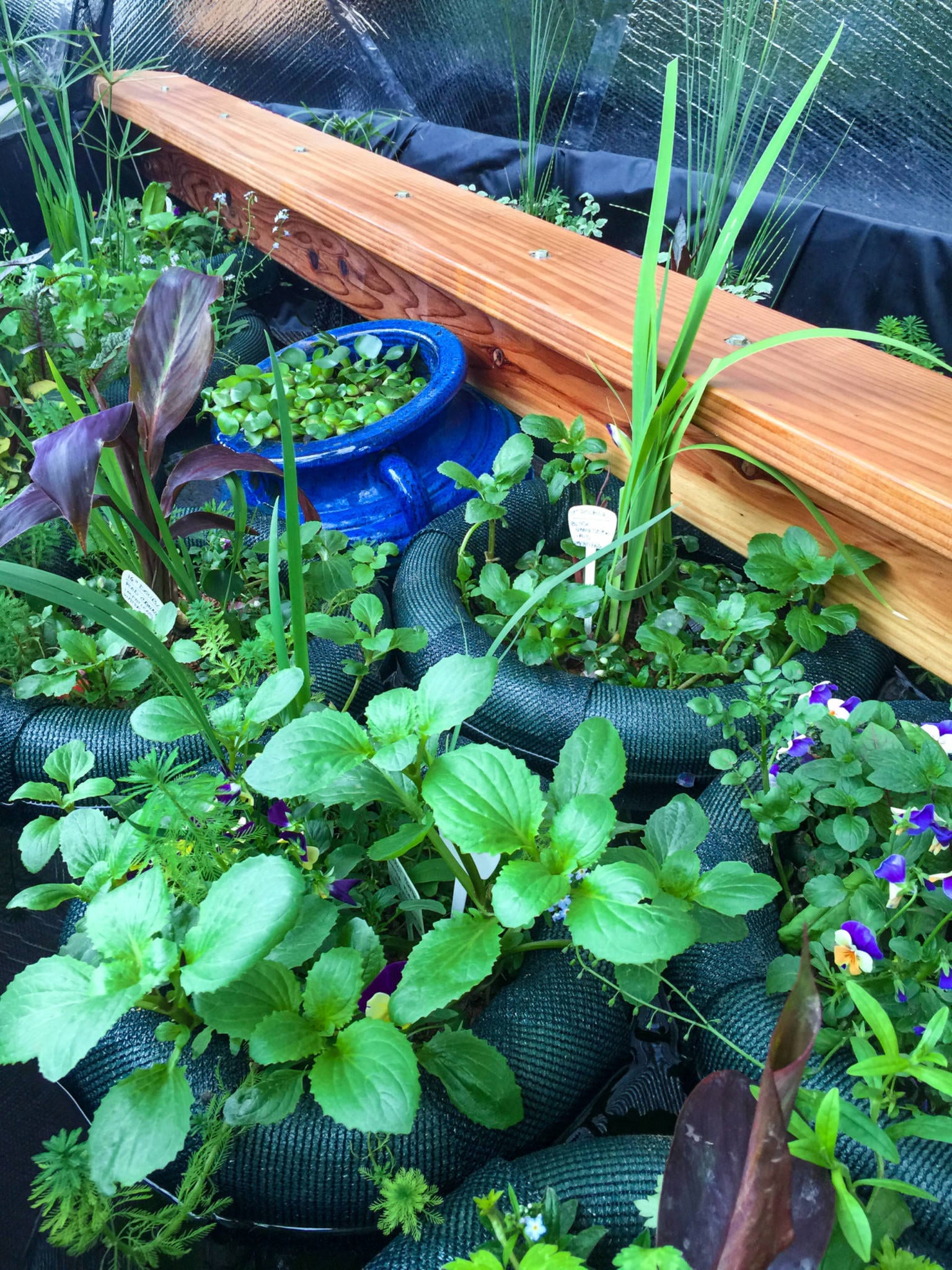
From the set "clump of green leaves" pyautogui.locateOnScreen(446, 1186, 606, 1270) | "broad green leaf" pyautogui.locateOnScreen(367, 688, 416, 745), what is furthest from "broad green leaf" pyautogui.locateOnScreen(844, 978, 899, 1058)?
"broad green leaf" pyautogui.locateOnScreen(367, 688, 416, 745)

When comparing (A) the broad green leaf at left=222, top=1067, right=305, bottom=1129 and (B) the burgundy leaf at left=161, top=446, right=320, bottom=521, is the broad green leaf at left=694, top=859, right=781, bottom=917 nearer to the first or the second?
(A) the broad green leaf at left=222, top=1067, right=305, bottom=1129

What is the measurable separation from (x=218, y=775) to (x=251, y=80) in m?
2.25

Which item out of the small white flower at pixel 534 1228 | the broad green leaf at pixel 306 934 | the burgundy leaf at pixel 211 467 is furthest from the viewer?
the burgundy leaf at pixel 211 467

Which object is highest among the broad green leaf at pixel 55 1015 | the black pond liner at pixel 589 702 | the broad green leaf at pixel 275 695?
the broad green leaf at pixel 275 695

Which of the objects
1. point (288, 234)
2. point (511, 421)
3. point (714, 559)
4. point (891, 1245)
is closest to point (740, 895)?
point (891, 1245)

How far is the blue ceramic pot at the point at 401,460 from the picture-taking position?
1.11m

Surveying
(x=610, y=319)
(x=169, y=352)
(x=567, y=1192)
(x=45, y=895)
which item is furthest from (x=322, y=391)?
(x=567, y=1192)

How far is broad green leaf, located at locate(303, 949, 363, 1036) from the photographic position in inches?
20.8

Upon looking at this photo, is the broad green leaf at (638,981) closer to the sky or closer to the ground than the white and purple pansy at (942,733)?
closer to the ground

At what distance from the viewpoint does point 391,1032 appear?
0.50 meters

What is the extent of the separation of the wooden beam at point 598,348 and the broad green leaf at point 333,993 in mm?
553

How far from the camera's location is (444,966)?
512 mm

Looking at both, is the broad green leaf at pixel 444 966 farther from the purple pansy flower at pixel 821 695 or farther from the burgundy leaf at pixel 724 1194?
the purple pansy flower at pixel 821 695

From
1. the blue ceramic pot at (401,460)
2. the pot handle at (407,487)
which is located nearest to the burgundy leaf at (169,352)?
the blue ceramic pot at (401,460)
